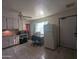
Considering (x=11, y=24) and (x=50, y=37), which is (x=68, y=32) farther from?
(x=11, y=24)

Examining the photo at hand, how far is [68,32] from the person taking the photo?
13.5ft

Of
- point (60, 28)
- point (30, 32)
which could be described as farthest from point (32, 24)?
point (60, 28)

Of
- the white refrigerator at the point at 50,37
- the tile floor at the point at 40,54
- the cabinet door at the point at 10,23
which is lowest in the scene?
the tile floor at the point at 40,54

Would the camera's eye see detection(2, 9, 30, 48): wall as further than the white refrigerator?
Yes

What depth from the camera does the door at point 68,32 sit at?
3873 mm

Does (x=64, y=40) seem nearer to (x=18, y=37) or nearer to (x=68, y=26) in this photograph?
(x=68, y=26)

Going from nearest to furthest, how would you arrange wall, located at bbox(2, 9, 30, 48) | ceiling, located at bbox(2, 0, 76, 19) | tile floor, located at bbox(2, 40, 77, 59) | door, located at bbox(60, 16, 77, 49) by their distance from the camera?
ceiling, located at bbox(2, 0, 76, 19), tile floor, located at bbox(2, 40, 77, 59), door, located at bbox(60, 16, 77, 49), wall, located at bbox(2, 9, 30, 48)

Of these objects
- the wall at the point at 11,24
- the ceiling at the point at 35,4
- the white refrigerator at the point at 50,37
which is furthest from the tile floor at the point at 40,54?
the ceiling at the point at 35,4

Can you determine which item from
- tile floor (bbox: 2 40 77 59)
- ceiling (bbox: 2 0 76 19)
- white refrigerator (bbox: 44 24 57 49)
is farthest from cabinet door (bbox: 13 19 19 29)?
white refrigerator (bbox: 44 24 57 49)

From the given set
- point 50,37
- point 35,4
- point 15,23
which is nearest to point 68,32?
point 50,37

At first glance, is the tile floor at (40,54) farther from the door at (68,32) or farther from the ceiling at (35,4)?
the ceiling at (35,4)

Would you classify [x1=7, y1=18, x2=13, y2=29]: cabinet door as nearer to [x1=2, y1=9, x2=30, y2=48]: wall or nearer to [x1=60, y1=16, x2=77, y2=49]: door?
[x1=2, y1=9, x2=30, y2=48]: wall

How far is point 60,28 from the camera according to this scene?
4566mm

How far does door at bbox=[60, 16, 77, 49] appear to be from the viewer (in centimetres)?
387
